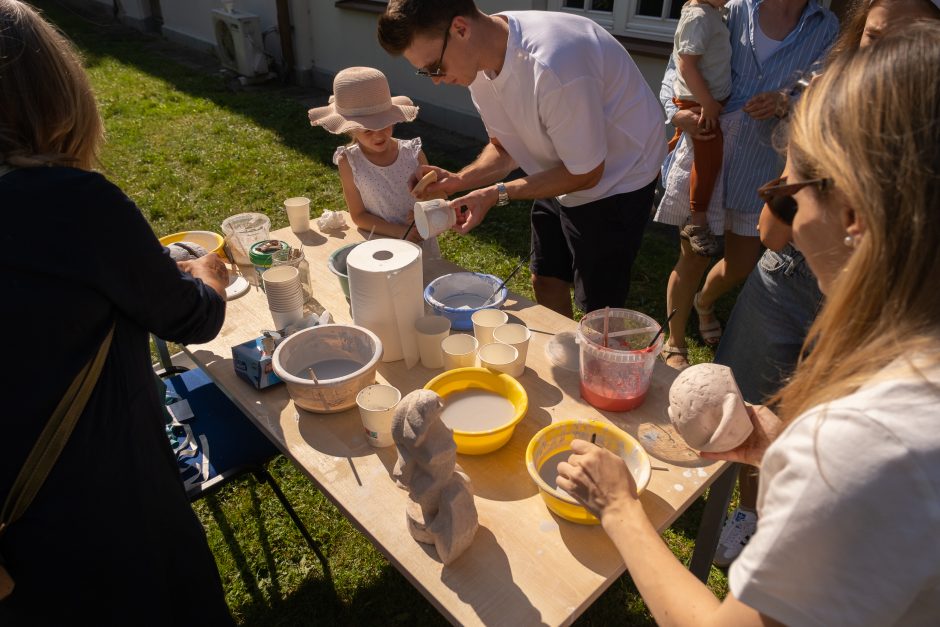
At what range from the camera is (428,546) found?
1.33 metres

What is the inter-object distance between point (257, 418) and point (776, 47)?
2576 millimetres

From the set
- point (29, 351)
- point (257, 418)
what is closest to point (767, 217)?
point (257, 418)

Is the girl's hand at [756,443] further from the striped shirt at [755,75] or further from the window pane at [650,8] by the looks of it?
the window pane at [650,8]

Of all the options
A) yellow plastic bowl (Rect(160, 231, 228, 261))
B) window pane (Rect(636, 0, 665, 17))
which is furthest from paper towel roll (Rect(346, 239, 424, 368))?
window pane (Rect(636, 0, 665, 17))

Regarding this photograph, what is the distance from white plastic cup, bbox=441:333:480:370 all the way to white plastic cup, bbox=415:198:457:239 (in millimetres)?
430

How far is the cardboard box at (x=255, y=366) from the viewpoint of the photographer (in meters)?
1.76

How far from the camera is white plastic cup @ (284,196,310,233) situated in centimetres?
262

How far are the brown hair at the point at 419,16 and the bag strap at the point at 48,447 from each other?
1449 millimetres

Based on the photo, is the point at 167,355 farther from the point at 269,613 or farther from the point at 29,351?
the point at 29,351

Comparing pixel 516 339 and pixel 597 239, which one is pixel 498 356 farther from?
pixel 597 239

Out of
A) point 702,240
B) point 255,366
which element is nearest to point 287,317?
point 255,366

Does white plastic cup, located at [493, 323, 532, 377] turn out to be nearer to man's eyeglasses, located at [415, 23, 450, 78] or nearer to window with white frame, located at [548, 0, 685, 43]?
man's eyeglasses, located at [415, 23, 450, 78]

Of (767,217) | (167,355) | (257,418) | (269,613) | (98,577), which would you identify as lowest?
(269,613)

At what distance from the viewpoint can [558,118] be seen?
6.95 feet
